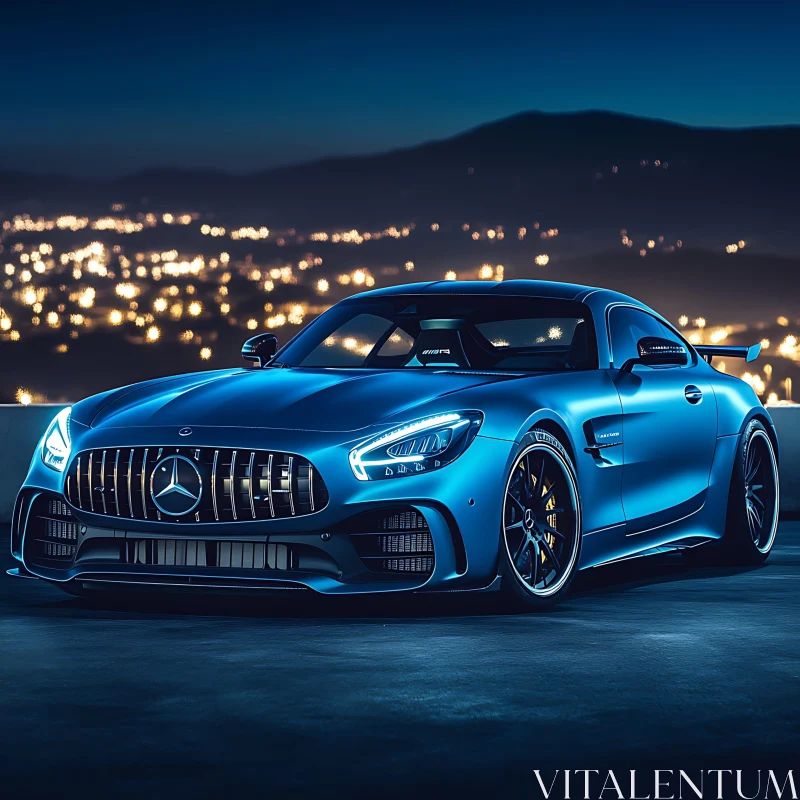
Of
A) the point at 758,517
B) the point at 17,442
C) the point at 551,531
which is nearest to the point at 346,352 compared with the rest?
the point at 551,531

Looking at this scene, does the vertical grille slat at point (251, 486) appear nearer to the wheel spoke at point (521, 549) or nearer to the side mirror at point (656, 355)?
the wheel spoke at point (521, 549)

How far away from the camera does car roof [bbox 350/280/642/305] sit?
9.00m

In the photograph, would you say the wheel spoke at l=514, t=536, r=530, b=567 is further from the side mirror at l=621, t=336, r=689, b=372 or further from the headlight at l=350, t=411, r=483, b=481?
the side mirror at l=621, t=336, r=689, b=372

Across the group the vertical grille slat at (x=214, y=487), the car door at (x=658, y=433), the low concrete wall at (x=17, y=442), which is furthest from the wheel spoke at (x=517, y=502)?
the low concrete wall at (x=17, y=442)

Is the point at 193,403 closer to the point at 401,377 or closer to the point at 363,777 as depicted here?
the point at 401,377

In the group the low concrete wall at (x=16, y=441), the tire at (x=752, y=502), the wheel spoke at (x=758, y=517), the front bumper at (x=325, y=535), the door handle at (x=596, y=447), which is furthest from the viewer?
the low concrete wall at (x=16, y=441)

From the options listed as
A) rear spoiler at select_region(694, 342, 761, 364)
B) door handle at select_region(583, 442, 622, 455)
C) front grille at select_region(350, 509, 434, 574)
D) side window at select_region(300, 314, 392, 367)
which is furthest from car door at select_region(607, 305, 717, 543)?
front grille at select_region(350, 509, 434, 574)

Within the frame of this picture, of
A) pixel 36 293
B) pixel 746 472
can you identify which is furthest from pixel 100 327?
pixel 746 472

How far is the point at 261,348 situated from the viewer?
918cm

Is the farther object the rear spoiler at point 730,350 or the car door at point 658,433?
the rear spoiler at point 730,350

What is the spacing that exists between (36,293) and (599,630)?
195 metres

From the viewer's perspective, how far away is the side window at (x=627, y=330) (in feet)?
29.4

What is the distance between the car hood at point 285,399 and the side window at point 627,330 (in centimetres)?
121

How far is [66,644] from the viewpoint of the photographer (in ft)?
21.9
